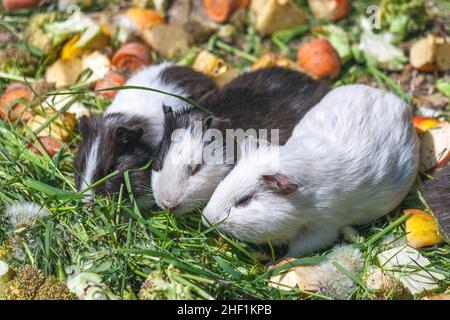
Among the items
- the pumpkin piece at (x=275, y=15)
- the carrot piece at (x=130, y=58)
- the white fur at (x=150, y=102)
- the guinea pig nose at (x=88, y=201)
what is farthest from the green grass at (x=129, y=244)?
the pumpkin piece at (x=275, y=15)

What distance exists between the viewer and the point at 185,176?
12.3ft

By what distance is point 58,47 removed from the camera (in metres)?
5.31

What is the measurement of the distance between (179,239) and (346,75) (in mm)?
2243

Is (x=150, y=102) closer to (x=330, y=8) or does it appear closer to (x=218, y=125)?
(x=218, y=125)

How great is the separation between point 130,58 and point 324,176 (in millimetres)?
2153

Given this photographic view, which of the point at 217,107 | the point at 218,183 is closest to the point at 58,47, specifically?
the point at 217,107

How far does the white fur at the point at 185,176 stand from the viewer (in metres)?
3.73

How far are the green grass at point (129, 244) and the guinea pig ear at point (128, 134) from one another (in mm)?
284

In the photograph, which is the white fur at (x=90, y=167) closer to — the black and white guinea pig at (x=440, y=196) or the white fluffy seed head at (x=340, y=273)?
the white fluffy seed head at (x=340, y=273)

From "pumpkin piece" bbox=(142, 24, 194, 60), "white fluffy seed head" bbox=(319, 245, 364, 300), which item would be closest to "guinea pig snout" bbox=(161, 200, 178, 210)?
"white fluffy seed head" bbox=(319, 245, 364, 300)

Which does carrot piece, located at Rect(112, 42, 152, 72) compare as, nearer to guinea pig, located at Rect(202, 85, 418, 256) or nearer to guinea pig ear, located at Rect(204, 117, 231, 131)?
guinea pig ear, located at Rect(204, 117, 231, 131)

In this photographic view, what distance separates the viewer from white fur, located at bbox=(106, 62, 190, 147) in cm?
428

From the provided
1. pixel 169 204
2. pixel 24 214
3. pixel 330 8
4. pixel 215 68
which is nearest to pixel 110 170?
pixel 169 204

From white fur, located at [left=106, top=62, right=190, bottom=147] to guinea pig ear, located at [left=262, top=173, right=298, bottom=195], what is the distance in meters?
0.97
